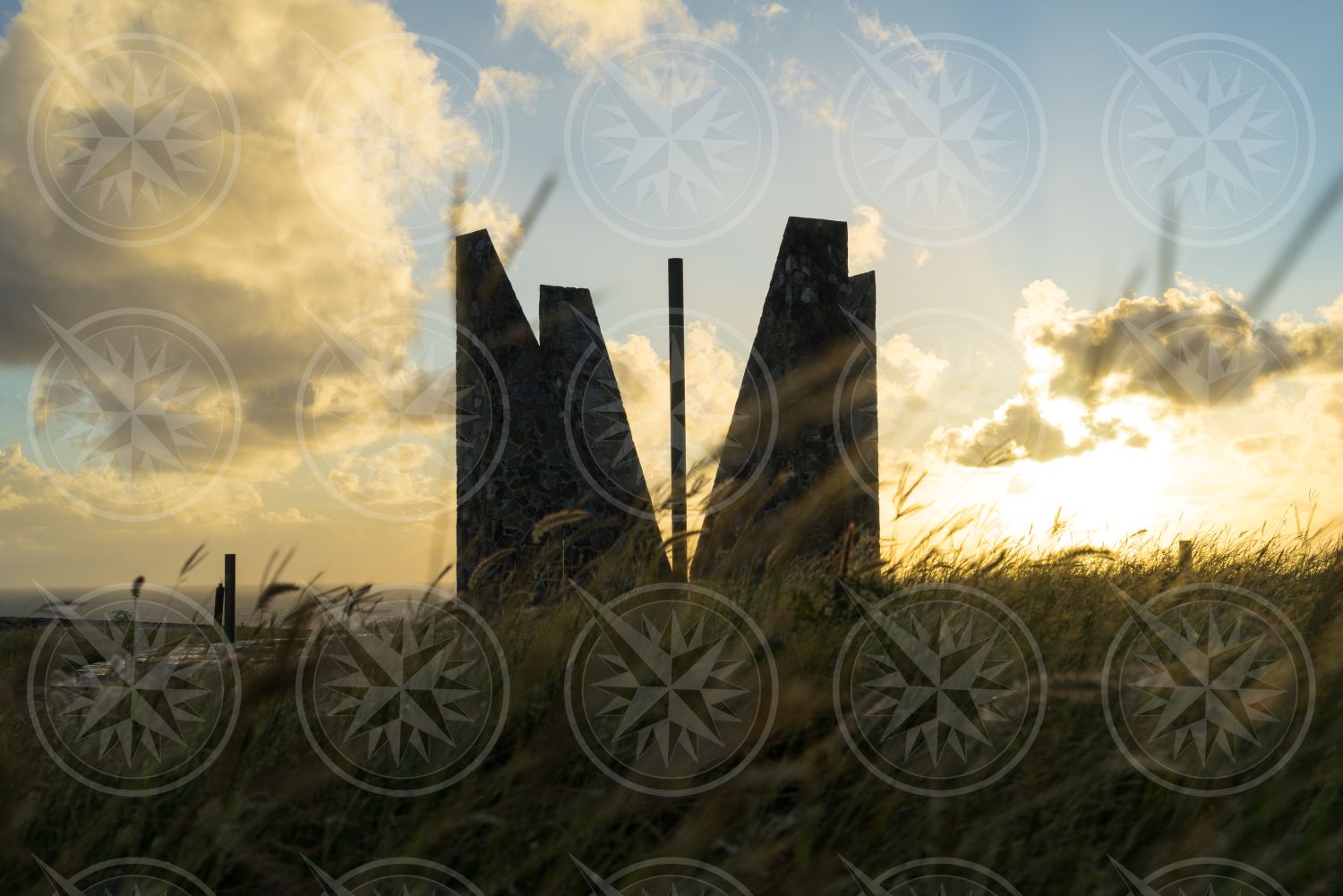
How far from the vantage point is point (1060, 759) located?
2.72 metres

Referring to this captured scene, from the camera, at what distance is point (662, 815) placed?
256 centimetres

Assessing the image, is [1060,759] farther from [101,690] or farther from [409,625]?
[101,690]

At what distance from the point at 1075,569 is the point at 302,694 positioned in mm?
3930

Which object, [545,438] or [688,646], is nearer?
[688,646]

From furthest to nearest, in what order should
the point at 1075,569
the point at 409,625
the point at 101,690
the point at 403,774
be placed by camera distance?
the point at 1075,569
the point at 409,625
the point at 101,690
the point at 403,774

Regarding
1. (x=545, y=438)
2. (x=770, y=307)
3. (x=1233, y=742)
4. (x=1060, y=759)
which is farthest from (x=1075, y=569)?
(x=545, y=438)
